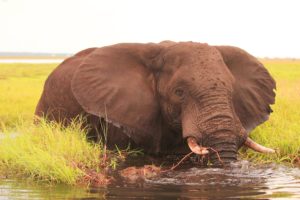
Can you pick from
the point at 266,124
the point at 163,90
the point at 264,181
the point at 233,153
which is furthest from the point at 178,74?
the point at 266,124

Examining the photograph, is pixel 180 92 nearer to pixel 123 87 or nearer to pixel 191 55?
pixel 191 55

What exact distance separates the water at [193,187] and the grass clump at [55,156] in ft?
0.93

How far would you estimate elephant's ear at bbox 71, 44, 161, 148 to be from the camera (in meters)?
9.32

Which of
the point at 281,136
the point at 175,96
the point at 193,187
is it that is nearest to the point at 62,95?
the point at 175,96

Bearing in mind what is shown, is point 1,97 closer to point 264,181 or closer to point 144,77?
point 144,77

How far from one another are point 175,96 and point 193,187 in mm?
1813

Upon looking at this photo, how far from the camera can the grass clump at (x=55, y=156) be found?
8.00 m

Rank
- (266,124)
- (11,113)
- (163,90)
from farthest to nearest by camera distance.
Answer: (11,113), (266,124), (163,90)

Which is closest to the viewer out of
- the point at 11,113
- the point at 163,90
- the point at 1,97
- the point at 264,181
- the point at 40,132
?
the point at 264,181

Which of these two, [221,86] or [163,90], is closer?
[221,86]

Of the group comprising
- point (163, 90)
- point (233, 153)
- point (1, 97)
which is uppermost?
point (163, 90)

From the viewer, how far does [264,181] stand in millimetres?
7738

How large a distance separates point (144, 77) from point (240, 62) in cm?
148

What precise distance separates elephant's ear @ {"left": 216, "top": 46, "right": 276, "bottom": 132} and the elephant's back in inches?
97.6
